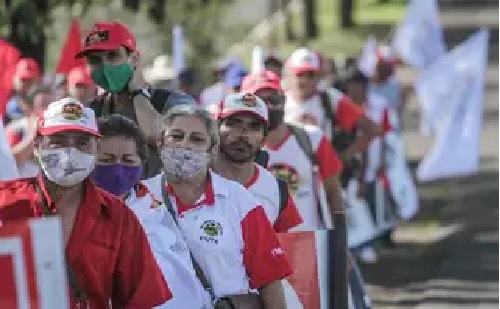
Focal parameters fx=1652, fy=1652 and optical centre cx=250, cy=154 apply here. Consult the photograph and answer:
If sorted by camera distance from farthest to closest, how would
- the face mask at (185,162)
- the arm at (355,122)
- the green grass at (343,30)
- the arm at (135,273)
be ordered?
the green grass at (343,30) < the arm at (355,122) < the face mask at (185,162) < the arm at (135,273)

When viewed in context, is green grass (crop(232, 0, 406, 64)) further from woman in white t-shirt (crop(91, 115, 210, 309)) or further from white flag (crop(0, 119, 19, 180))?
woman in white t-shirt (crop(91, 115, 210, 309))

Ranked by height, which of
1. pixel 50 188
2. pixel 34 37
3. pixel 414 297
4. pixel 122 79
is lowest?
pixel 414 297

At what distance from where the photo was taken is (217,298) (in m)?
6.18

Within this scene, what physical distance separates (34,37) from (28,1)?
0.32 m

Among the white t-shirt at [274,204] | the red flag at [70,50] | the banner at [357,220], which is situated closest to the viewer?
the white t-shirt at [274,204]

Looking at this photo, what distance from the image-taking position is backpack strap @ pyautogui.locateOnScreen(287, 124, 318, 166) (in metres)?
8.88

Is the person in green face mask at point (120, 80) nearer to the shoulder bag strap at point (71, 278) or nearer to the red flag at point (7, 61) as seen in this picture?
the shoulder bag strap at point (71, 278)

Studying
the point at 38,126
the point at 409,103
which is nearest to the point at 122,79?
the point at 38,126

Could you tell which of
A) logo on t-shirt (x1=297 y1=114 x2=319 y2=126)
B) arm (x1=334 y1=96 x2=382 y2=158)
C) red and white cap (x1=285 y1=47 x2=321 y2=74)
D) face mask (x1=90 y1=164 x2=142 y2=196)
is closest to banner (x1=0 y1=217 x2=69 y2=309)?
face mask (x1=90 y1=164 x2=142 y2=196)

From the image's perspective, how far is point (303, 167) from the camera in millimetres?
8930

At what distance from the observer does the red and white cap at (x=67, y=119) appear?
5301mm

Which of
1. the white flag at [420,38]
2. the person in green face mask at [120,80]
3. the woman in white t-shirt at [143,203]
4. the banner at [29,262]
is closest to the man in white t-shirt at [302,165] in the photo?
the person in green face mask at [120,80]

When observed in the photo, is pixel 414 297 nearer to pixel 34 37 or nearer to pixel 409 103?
pixel 34 37

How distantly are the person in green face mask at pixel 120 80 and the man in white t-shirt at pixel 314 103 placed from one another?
293 cm
